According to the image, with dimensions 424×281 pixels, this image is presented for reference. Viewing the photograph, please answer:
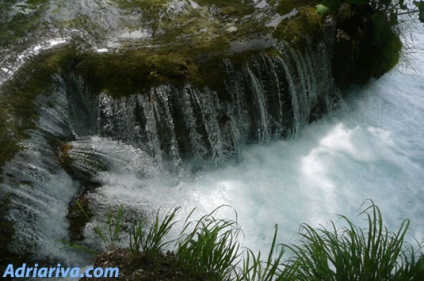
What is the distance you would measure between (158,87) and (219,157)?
1.04 metres

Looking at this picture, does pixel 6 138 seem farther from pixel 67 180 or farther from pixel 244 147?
pixel 244 147

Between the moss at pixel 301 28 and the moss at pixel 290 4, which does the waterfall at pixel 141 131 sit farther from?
the moss at pixel 290 4

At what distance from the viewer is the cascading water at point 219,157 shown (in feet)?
A: 12.9

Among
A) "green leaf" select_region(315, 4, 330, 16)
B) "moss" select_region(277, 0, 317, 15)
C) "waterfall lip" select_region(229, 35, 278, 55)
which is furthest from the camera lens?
"moss" select_region(277, 0, 317, 15)

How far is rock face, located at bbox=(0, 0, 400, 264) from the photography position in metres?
4.03

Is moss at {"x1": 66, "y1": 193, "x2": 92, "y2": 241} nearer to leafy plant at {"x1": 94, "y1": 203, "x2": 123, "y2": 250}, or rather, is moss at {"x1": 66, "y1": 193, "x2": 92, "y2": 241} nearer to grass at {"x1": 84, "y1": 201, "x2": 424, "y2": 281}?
leafy plant at {"x1": 94, "y1": 203, "x2": 123, "y2": 250}

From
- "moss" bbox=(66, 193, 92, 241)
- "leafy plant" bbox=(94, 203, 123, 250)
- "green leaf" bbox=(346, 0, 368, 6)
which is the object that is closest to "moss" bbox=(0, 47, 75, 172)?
"moss" bbox=(66, 193, 92, 241)

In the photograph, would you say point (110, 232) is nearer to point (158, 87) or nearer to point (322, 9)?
point (158, 87)

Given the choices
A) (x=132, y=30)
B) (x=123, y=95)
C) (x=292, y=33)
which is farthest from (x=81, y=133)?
(x=292, y=33)

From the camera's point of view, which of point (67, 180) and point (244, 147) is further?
point (244, 147)

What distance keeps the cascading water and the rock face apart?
0.6 inches

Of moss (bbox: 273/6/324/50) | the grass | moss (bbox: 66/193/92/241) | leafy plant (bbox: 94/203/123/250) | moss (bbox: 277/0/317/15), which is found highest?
moss (bbox: 277/0/317/15)

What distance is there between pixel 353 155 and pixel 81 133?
325cm

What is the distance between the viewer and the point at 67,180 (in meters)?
4.08
